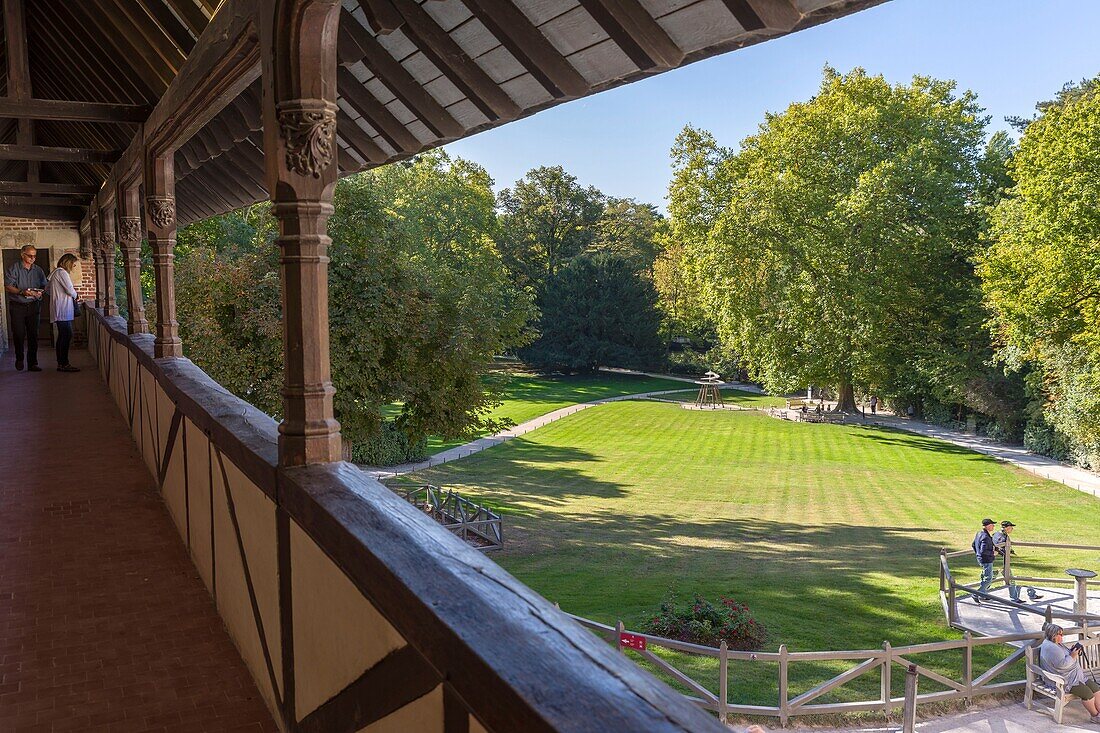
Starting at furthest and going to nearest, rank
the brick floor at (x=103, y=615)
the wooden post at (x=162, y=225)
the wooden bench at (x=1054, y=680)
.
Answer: the wooden bench at (x=1054, y=680), the wooden post at (x=162, y=225), the brick floor at (x=103, y=615)

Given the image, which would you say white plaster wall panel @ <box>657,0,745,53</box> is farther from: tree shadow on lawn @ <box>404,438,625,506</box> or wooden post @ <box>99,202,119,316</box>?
tree shadow on lawn @ <box>404,438,625,506</box>

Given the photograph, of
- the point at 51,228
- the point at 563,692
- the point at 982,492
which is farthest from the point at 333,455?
the point at 982,492

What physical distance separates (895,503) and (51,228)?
20.2 metres

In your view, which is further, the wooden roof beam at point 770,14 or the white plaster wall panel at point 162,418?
the white plaster wall panel at point 162,418

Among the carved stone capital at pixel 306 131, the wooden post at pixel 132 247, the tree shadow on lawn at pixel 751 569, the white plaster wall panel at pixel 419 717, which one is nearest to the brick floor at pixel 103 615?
the white plaster wall panel at pixel 419 717

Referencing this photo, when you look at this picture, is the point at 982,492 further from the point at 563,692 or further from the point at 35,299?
the point at 563,692

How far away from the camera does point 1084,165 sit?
73.7 feet

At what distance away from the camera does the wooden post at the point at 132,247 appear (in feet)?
28.6

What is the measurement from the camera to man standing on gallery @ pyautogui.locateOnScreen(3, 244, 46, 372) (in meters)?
11.3

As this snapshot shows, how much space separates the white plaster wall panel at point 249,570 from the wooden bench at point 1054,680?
9221mm

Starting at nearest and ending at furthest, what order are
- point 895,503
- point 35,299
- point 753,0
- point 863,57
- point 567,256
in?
point 753,0, point 35,299, point 895,503, point 567,256, point 863,57

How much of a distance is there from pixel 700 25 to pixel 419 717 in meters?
2.11

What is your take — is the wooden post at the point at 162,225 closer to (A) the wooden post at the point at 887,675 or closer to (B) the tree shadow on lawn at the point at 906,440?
(A) the wooden post at the point at 887,675

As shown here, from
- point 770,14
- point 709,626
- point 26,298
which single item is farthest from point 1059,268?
point 770,14
